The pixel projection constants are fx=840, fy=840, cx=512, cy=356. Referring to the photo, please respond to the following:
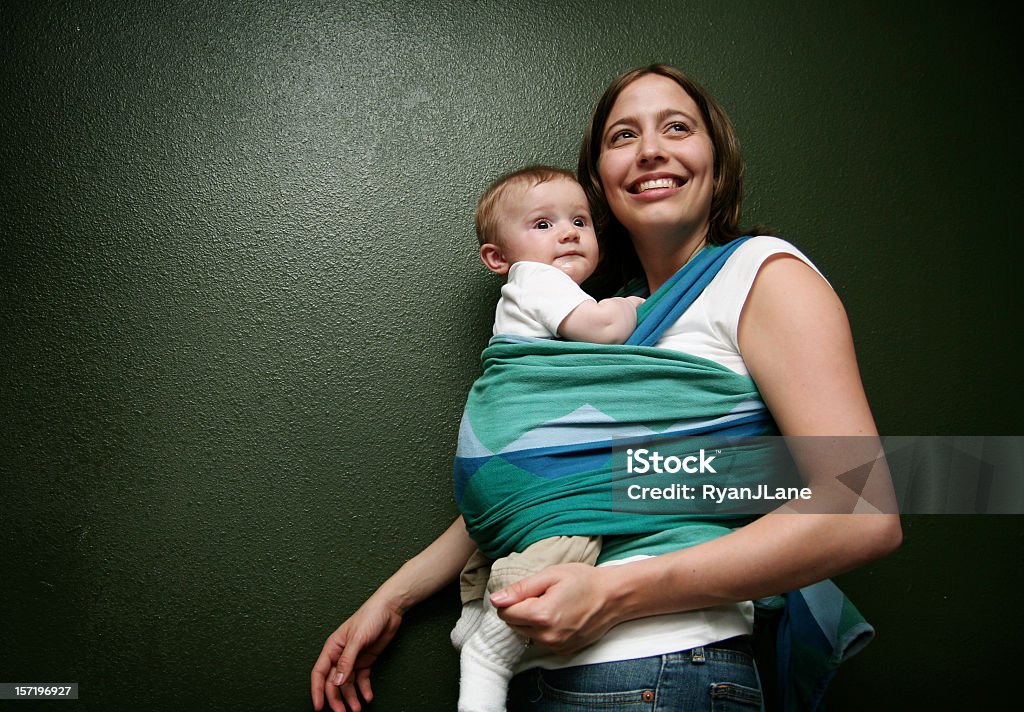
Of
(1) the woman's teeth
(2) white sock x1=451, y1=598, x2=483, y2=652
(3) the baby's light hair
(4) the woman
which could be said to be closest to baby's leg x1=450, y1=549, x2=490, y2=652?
(2) white sock x1=451, y1=598, x2=483, y2=652

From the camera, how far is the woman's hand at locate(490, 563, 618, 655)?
3.52 feet

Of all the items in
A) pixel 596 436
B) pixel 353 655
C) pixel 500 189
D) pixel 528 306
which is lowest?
pixel 353 655

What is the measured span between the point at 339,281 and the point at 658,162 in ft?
2.34

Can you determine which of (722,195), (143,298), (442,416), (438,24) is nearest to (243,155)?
(143,298)

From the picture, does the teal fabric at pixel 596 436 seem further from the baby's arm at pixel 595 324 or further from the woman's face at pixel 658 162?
the woman's face at pixel 658 162

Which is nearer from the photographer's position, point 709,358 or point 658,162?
point 709,358

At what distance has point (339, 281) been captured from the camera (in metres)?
1.77

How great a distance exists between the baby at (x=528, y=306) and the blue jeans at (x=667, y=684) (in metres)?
0.09

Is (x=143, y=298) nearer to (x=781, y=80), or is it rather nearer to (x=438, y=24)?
(x=438, y=24)

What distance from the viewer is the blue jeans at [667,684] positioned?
1.12 m

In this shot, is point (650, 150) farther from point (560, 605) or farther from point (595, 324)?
point (560, 605)

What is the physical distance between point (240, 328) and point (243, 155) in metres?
0.38

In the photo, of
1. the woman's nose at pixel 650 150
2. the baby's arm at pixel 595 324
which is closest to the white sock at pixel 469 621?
→ the baby's arm at pixel 595 324

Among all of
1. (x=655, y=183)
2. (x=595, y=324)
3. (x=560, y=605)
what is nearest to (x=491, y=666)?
(x=560, y=605)
